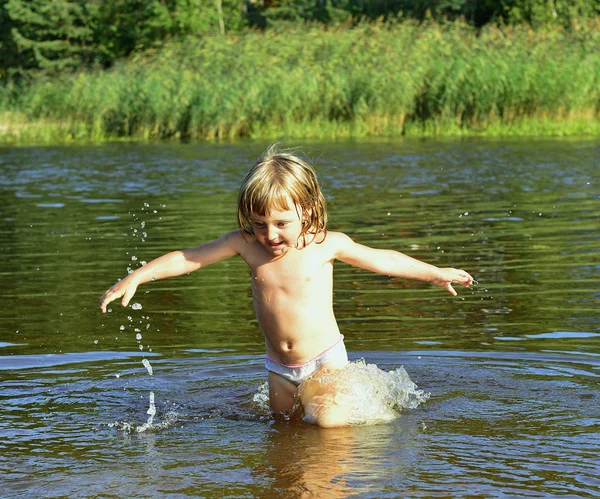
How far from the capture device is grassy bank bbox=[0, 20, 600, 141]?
78.3 feet

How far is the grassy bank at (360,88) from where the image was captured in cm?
2386

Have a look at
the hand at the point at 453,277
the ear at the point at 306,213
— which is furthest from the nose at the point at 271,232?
the hand at the point at 453,277

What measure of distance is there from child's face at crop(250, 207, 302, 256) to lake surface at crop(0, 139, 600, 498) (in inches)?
32.9

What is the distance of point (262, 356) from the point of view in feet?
21.6

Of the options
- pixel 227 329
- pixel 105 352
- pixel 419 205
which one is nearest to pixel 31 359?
pixel 105 352

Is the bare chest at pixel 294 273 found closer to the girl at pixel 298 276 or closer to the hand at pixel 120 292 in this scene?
the girl at pixel 298 276

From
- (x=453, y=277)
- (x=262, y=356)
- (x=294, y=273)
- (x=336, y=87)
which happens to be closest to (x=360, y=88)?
(x=336, y=87)

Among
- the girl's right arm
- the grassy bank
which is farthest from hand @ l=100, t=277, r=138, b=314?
the grassy bank

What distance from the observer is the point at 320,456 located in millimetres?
4551

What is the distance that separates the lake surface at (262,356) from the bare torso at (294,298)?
390 millimetres

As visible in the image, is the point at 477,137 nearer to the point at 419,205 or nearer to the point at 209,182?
the point at 209,182

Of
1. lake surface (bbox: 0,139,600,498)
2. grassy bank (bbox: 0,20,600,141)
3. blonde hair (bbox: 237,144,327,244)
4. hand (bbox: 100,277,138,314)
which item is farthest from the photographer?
grassy bank (bbox: 0,20,600,141)

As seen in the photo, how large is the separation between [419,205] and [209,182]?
4676 mm

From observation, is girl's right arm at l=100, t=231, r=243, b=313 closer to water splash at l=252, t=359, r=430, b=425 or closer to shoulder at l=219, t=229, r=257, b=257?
shoulder at l=219, t=229, r=257, b=257
